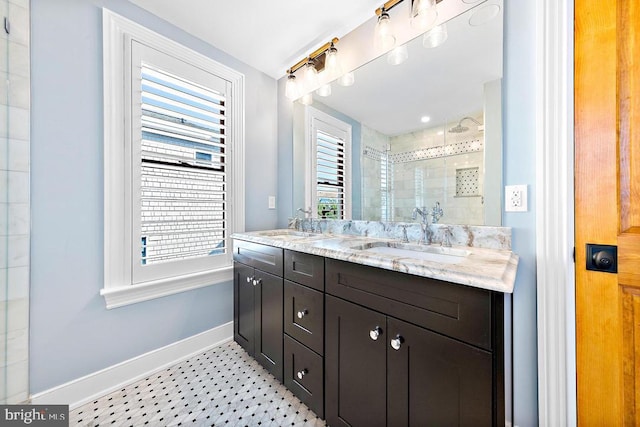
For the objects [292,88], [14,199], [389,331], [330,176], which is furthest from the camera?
[292,88]

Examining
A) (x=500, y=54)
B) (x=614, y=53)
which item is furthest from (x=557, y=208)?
(x=500, y=54)

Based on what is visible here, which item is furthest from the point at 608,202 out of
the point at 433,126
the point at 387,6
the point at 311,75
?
the point at 311,75

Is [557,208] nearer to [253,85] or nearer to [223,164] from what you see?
[223,164]

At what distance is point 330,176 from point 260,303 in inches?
43.4

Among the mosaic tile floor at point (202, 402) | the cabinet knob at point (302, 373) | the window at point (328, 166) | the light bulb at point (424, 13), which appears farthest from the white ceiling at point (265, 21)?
the mosaic tile floor at point (202, 402)

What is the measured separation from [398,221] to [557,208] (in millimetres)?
764

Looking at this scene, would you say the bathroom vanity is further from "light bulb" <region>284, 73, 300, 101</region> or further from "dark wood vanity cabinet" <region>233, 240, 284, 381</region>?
"light bulb" <region>284, 73, 300, 101</region>

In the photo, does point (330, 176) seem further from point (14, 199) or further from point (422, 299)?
point (14, 199)

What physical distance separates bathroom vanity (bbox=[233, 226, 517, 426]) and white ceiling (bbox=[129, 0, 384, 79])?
1527 millimetres

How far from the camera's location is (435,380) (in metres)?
0.83

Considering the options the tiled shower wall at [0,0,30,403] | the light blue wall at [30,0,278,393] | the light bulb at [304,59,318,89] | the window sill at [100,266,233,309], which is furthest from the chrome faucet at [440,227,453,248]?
the tiled shower wall at [0,0,30,403]

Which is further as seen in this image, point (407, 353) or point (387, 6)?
point (387, 6)

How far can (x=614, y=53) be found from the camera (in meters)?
0.88

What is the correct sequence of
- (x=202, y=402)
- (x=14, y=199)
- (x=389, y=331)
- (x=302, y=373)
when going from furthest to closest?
(x=202, y=402), (x=302, y=373), (x=14, y=199), (x=389, y=331)
